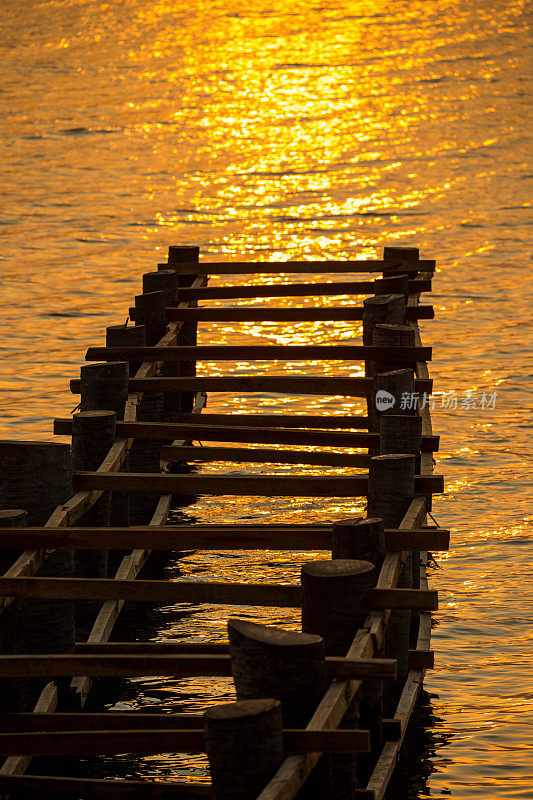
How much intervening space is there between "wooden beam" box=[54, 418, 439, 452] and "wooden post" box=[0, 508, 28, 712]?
2161mm

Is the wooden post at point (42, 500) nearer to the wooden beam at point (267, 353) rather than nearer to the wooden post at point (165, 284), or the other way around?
the wooden beam at point (267, 353)

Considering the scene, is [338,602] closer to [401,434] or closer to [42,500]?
[42,500]

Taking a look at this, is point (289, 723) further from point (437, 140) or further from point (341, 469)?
point (437, 140)

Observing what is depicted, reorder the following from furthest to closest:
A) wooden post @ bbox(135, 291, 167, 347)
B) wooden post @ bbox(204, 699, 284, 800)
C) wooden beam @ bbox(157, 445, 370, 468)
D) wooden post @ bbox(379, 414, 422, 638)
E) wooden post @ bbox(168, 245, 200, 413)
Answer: wooden post @ bbox(168, 245, 200, 413)
wooden post @ bbox(135, 291, 167, 347)
wooden beam @ bbox(157, 445, 370, 468)
wooden post @ bbox(379, 414, 422, 638)
wooden post @ bbox(204, 699, 284, 800)

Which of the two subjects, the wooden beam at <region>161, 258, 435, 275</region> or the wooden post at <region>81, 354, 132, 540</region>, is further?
the wooden beam at <region>161, 258, 435, 275</region>

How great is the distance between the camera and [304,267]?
626 inches

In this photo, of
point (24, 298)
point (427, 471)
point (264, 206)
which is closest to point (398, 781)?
point (427, 471)

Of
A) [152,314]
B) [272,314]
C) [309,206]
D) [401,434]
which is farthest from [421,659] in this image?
[309,206]

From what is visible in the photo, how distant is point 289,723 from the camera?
6.63 meters

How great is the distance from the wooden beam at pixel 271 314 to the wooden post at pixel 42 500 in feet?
16.5

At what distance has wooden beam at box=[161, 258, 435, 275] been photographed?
15.6 metres

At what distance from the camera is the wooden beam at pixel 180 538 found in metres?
8.57

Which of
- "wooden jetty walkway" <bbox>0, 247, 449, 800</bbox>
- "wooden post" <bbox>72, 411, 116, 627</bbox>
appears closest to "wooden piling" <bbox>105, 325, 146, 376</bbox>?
"wooden jetty walkway" <bbox>0, 247, 449, 800</bbox>

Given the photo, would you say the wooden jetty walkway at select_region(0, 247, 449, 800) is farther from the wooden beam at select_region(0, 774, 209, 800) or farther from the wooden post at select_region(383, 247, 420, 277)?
the wooden post at select_region(383, 247, 420, 277)
